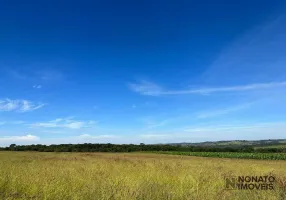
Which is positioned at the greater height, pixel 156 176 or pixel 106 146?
pixel 106 146

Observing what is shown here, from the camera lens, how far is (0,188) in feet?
25.7

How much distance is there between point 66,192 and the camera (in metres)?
7.31

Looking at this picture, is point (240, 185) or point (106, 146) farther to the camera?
point (106, 146)

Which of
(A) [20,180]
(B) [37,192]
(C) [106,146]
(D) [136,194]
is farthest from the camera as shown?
(C) [106,146]

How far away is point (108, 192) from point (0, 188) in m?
3.27

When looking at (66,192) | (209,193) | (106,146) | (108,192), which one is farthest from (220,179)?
(106,146)

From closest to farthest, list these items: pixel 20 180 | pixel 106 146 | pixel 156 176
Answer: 1. pixel 20 180
2. pixel 156 176
3. pixel 106 146

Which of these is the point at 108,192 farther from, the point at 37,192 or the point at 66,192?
the point at 37,192

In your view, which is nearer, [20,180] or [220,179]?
[20,180]

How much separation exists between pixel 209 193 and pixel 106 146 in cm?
11655

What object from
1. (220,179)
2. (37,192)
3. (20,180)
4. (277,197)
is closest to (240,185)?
(220,179)

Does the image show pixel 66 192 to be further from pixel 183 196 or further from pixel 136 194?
pixel 183 196

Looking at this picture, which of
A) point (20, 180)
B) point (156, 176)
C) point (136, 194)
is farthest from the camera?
point (156, 176)

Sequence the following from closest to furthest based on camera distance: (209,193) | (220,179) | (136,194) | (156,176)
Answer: (136,194) < (209,193) < (220,179) < (156,176)
